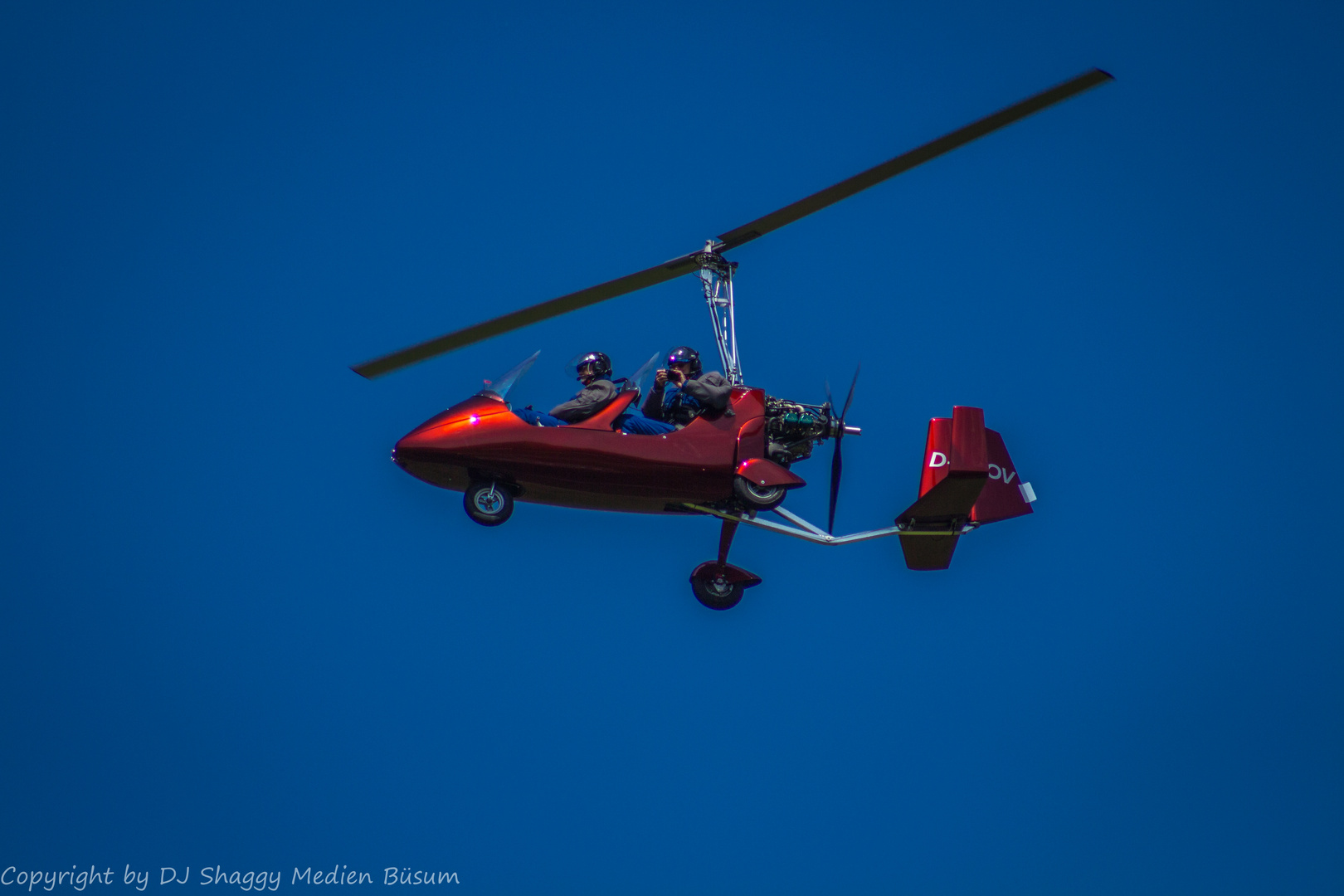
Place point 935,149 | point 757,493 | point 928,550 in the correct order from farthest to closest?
1. point 928,550
2. point 757,493
3. point 935,149

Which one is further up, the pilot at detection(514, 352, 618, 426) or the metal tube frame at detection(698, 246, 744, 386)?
the metal tube frame at detection(698, 246, 744, 386)

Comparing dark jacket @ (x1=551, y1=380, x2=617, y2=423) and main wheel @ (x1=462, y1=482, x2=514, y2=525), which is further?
main wheel @ (x1=462, y1=482, x2=514, y2=525)

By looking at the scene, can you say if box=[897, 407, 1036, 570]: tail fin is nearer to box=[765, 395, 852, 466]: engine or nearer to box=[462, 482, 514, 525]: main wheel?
box=[765, 395, 852, 466]: engine

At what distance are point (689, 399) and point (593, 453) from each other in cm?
113

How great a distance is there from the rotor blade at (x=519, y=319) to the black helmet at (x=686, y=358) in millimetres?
670

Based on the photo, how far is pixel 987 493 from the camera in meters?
12.2

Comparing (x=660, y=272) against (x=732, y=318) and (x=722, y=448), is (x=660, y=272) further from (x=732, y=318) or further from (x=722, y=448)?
(x=722, y=448)

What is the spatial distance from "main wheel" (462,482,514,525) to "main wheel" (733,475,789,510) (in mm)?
2024

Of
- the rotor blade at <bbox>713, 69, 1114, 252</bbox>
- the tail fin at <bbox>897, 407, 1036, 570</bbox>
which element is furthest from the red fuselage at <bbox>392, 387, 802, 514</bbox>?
the rotor blade at <bbox>713, 69, 1114, 252</bbox>

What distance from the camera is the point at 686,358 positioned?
1141cm

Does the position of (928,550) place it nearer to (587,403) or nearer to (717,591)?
(717,591)

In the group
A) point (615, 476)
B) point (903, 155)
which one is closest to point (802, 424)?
point (615, 476)

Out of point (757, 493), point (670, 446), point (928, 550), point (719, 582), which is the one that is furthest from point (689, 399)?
point (928, 550)

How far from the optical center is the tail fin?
11234 mm
